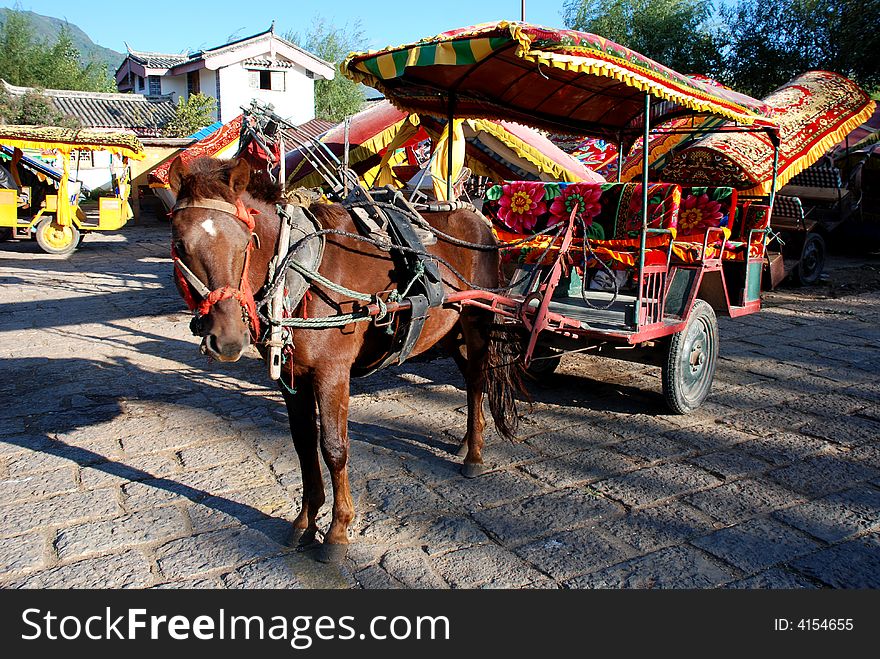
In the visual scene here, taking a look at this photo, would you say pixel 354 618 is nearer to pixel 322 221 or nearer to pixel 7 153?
pixel 322 221

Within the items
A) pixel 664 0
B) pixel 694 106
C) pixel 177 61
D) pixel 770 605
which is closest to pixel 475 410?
pixel 770 605

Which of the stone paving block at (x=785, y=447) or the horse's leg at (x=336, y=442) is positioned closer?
the horse's leg at (x=336, y=442)

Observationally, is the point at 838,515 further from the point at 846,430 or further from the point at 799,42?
the point at 799,42

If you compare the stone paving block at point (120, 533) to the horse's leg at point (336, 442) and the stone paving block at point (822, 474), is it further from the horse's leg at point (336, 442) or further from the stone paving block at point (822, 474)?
the stone paving block at point (822, 474)

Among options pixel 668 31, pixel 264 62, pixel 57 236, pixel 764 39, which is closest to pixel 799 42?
pixel 764 39

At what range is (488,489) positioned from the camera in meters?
3.88

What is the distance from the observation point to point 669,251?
16.3 feet

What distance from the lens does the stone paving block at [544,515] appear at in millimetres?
3404

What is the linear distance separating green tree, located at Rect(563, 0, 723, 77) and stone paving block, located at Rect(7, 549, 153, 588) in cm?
2115

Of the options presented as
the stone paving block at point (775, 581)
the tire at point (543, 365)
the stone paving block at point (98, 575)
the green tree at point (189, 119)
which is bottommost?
the stone paving block at point (98, 575)

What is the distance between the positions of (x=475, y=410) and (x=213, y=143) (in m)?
11.1

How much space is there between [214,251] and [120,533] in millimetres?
1676

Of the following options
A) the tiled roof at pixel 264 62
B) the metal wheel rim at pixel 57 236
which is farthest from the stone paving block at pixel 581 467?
the tiled roof at pixel 264 62

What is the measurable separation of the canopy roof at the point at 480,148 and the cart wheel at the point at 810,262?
12.0 ft
